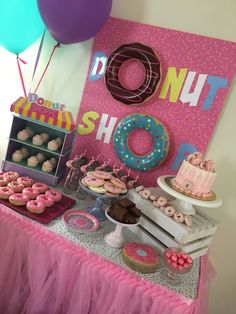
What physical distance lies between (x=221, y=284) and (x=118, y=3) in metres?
1.30

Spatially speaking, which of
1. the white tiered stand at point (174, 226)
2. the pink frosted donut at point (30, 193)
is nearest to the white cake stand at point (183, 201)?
the white tiered stand at point (174, 226)

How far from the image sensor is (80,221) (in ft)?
3.95

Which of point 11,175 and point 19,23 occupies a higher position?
point 19,23

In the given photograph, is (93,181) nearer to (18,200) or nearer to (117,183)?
(117,183)

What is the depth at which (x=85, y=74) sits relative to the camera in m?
1.46

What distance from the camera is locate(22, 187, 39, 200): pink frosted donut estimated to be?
1224 millimetres

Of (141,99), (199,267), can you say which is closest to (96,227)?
(199,267)

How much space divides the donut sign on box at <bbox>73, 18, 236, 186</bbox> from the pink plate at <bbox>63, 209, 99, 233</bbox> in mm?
316

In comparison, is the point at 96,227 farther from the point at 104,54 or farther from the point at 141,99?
the point at 104,54

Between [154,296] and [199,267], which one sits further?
[199,267]

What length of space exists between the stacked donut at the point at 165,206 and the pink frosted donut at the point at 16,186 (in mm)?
450

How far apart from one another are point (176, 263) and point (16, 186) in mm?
657

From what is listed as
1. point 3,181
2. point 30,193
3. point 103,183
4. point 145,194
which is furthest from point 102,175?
Result: point 3,181

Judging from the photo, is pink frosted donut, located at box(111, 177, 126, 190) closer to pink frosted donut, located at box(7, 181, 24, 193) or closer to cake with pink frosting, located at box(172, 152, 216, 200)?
cake with pink frosting, located at box(172, 152, 216, 200)
